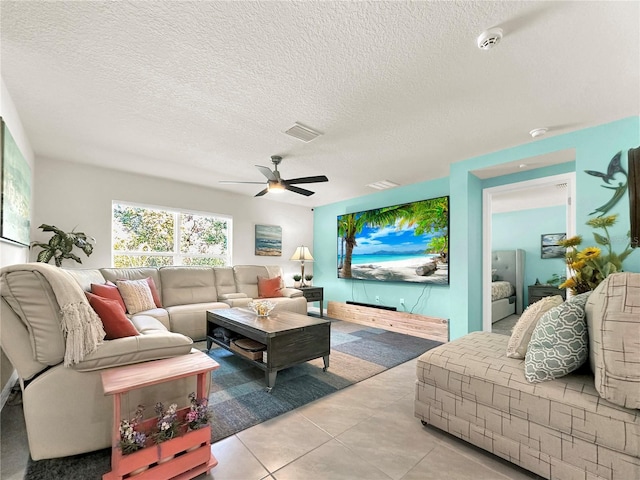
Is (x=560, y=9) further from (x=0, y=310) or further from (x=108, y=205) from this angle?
(x=108, y=205)

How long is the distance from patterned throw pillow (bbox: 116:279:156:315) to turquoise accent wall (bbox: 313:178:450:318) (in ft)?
11.9

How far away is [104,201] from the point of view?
13.5ft

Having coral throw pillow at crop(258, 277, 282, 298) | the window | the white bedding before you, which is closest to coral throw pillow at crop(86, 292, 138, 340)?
the window

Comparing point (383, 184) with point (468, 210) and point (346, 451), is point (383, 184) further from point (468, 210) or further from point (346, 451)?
point (346, 451)

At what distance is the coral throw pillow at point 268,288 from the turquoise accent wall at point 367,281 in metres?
1.56

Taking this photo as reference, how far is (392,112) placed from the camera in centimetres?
250

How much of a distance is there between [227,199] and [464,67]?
4.52 metres

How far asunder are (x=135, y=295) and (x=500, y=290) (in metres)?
6.18

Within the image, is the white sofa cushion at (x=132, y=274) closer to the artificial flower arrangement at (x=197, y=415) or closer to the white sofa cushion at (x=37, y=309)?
the white sofa cushion at (x=37, y=309)

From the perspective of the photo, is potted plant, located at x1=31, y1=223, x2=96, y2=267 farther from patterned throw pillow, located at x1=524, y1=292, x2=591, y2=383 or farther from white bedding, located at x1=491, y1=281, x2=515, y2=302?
white bedding, located at x1=491, y1=281, x2=515, y2=302

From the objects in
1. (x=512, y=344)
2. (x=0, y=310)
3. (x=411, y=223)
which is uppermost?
(x=411, y=223)

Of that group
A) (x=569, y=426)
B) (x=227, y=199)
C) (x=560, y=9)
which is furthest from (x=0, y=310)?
(x=227, y=199)

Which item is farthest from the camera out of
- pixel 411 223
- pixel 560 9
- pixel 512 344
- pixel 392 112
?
pixel 411 223

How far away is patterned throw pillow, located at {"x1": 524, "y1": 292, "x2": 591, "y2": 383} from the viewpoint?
1.47m
